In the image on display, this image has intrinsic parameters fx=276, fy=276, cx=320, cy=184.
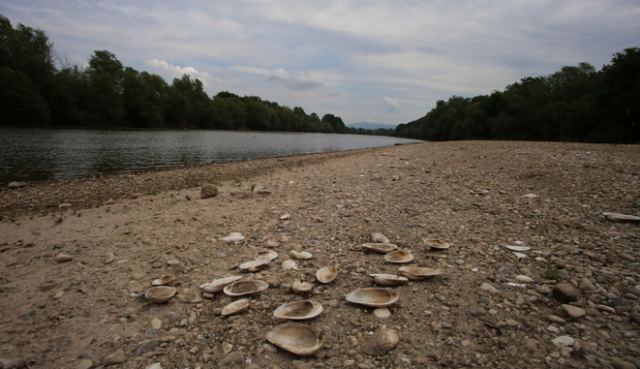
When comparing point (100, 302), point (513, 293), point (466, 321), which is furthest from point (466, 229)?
point (100, 302)

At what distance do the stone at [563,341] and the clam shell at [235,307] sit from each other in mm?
2663

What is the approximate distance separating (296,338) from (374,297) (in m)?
0.92

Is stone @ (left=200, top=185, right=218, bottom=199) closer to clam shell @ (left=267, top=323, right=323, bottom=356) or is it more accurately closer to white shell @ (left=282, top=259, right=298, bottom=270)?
white shell @ (left=282, top=259, right=298, bottom=270)

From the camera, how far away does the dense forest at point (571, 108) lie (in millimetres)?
30234

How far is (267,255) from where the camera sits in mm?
3936

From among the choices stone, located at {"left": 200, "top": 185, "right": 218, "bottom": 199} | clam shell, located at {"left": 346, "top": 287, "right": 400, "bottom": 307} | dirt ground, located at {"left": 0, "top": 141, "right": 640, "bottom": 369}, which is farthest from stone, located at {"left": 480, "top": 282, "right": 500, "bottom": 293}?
stone, located at {"left": 200, "top": 185, "right": 218, "bottom": 199}

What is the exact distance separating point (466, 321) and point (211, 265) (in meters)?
3.14

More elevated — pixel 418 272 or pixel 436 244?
pixel 436 244

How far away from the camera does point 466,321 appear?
250 cm

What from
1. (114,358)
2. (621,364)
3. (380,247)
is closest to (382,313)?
(380,247)

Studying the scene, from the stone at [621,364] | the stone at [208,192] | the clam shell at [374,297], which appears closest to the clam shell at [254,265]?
the clam shell at [374,297]

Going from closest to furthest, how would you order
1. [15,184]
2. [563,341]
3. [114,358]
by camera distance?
1. [563,341]
2. [114,358]
3. [15,184]

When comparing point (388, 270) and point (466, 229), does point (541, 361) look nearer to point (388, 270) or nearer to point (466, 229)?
point (388, 270)

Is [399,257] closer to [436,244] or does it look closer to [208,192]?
[436,244]
